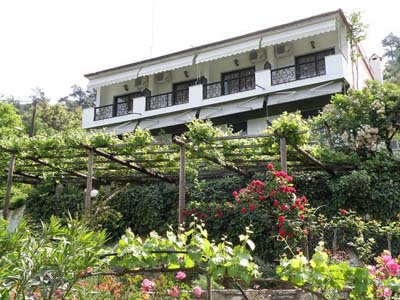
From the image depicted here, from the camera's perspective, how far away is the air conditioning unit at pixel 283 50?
17.0 meters

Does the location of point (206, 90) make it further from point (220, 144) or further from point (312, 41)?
point (220, 144)

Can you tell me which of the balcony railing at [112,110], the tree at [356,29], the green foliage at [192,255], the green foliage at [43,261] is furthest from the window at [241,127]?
the green foliage at [43,261]

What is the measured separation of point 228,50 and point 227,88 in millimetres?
1632

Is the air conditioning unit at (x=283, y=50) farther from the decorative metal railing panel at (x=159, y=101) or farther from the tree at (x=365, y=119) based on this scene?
the tree at (x=365, y=119)

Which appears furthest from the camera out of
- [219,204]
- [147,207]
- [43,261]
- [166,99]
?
[166,99]

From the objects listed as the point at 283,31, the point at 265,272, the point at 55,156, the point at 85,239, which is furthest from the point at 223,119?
the point at 85,239

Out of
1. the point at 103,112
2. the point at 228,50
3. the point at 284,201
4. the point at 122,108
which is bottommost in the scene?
the point at 284,201

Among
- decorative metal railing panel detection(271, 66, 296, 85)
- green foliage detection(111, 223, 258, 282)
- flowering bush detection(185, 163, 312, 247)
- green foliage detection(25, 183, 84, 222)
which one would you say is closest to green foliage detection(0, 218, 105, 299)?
green foliage detection(111, 223, 258, 282)

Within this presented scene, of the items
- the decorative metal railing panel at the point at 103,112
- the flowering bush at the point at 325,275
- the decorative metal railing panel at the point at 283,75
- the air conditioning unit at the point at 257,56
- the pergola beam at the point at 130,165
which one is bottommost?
the flowering bush at the point at 325,275

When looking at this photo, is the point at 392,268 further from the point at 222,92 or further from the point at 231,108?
the point at 222,92

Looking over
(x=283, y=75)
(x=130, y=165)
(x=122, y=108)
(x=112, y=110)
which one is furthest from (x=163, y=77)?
(x=130, y=165)

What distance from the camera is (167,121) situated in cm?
1844

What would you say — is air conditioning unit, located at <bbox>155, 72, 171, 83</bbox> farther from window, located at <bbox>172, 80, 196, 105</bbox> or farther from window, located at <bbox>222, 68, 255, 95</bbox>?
window, located at <bbox>222, 68, 255, 95</bbox>

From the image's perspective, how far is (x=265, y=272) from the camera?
27.4ft
